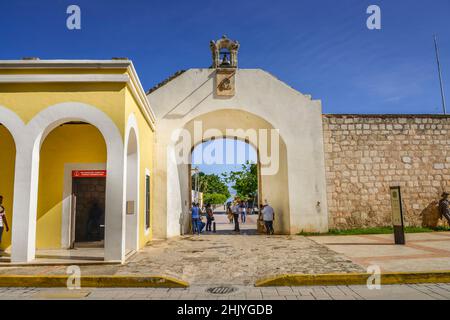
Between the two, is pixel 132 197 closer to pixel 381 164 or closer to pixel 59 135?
pixel 59 135

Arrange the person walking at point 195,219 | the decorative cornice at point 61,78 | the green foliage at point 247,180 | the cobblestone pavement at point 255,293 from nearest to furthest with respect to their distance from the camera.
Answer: the cobblestone pavement at point 255,293
the decorative cornice at point 61,78
the person walking at point 195,219
the green foliage at point 247,180

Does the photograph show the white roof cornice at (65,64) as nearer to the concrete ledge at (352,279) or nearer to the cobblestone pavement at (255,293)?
the cobblestone pavement at (255,293)

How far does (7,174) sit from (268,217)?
911cm

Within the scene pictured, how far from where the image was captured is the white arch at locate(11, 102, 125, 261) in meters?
7.22

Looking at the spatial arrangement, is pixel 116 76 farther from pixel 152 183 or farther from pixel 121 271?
pixel 152 183

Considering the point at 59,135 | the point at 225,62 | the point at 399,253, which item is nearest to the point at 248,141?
the point at 225,62

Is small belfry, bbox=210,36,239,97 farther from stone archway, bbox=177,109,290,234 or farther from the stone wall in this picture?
the stone wall

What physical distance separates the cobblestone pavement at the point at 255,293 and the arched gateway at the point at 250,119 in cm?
684

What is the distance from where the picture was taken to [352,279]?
18.4 ft

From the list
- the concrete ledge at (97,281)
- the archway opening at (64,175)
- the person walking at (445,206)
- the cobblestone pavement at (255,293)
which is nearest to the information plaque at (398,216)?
the cobblestone pavement at (255,293)

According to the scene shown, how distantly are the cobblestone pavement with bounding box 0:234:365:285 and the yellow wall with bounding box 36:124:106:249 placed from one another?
104 inches

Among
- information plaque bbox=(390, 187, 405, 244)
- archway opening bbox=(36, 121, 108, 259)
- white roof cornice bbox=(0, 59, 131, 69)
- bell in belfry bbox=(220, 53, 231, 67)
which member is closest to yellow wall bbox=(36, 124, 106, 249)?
archway opening bbox=(36, 121, 108, 259)

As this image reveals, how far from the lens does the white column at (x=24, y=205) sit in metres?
7.20
